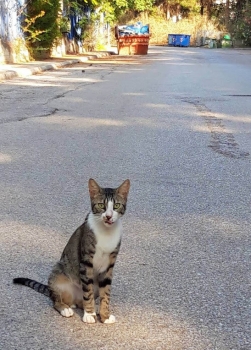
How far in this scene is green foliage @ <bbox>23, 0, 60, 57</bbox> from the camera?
2320 cm

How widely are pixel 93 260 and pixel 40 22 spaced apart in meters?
22.1

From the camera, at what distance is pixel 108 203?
119 inches

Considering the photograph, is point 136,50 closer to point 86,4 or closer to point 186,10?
point 86,4

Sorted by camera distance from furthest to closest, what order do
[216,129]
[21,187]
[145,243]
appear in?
[216,129] → [21,187] → [145,243]

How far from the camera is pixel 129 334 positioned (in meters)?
3.05

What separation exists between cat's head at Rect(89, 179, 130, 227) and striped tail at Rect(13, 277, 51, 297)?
24.9 inches

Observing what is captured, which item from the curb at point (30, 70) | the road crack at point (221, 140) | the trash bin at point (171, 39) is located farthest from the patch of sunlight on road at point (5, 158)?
the trash bin at point (171, 39)

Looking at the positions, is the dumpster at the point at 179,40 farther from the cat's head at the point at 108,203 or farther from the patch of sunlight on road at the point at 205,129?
the cat's head at the point at 108,203

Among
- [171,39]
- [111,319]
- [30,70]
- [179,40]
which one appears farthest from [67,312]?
[171,39]

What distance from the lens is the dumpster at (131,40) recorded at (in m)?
36.2

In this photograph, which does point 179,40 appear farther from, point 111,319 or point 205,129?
point 111,319

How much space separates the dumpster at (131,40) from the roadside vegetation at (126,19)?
3.61ft

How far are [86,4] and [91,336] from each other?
31556 millimetres

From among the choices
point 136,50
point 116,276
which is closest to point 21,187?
point 116,276
